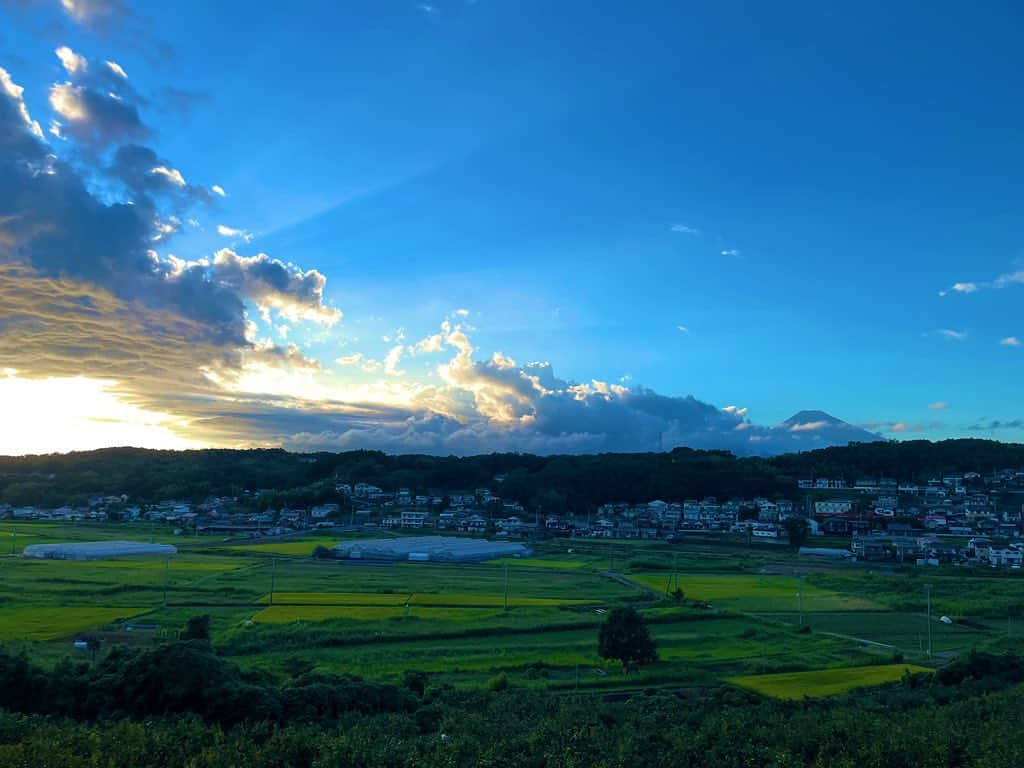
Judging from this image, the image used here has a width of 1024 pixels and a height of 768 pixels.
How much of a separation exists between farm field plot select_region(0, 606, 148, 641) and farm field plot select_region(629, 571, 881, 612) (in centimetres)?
2629

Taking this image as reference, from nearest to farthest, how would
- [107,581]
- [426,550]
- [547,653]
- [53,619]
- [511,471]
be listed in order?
[547,653], [53,619], [107,581], [426,550], [511,471]

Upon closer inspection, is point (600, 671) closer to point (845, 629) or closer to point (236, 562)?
point (845, 629)

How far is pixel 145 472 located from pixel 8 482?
17.1 metres

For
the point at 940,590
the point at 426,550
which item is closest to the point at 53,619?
the point at 426,550

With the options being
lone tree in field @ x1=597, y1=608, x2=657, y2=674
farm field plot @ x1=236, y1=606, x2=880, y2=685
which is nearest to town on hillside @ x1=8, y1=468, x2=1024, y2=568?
farm field plot @ x1=236, y1=606, x2=880, y2=685

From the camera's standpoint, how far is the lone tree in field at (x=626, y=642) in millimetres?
22469

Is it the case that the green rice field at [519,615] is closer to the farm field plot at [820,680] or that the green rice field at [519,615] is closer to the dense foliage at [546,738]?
the farm field plot at [820,680]

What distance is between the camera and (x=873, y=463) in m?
113

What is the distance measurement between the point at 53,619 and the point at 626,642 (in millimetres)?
20908

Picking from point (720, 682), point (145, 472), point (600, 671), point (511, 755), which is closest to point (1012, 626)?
point (720, 682)

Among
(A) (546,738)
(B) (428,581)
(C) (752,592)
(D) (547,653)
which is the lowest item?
(B) (428,581)

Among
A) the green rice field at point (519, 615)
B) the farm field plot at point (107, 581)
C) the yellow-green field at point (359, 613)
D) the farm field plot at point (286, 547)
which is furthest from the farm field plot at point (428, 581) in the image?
the farm field plot at point (286, 547)

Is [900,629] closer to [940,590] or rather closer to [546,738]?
[940,590]

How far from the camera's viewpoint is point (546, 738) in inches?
411
